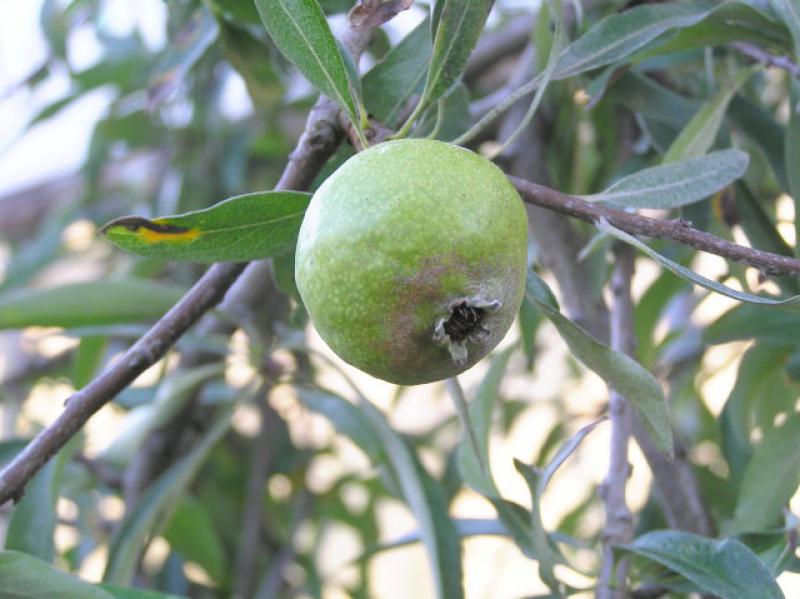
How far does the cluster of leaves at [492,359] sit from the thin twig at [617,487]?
0.04 meters

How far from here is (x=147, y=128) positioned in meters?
1.88

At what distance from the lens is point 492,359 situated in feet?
3.75

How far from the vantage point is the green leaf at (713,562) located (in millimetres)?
694

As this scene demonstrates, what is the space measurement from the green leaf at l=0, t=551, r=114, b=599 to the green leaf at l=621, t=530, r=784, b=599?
0.44 m

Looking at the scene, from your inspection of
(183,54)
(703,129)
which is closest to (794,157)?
(703,129)

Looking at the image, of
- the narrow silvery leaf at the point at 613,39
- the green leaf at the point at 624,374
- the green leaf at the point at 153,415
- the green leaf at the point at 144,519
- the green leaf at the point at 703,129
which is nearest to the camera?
the green leaf at the point at 624,374

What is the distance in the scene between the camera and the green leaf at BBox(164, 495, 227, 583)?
55.2 inches

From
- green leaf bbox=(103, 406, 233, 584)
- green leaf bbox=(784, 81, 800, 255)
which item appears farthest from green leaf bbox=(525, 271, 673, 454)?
green leaf bbox=(103, 406, 233, 584)

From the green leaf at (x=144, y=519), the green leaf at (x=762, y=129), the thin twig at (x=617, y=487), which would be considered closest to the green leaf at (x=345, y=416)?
the green leaf at (x=144, y=519)

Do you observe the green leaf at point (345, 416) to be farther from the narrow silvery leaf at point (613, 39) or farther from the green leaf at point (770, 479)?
the narrow silvery leaf at point (613, 39)

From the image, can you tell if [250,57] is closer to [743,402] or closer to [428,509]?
[428,509]

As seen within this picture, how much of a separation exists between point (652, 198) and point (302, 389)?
36.3 inches

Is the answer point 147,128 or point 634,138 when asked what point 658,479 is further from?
point 147,128

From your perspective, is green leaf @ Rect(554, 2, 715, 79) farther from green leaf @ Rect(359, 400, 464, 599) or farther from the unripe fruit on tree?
green leaf @ Rect(359, 400, 464, 599)
